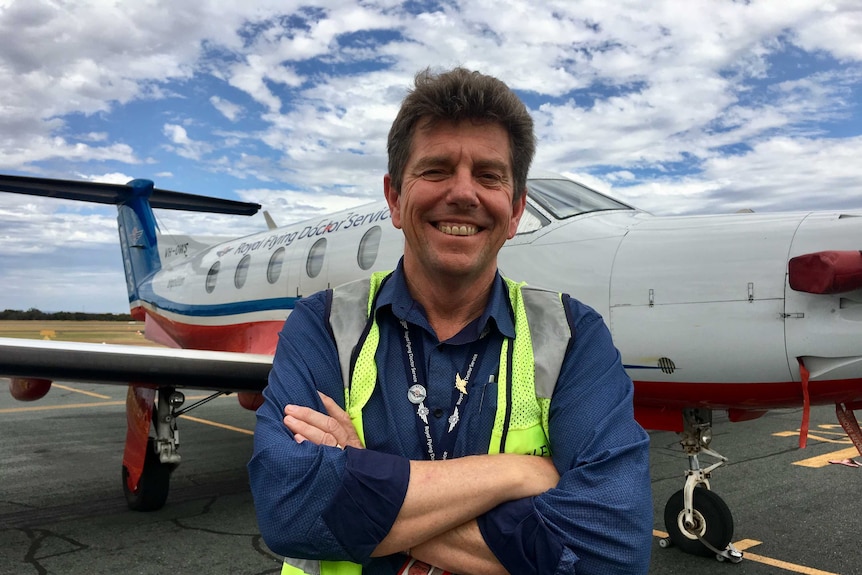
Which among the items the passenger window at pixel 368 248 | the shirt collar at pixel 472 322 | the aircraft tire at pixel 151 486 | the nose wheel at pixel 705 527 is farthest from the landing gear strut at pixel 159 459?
the shirt collar at pixel 472 322

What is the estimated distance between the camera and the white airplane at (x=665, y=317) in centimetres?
325

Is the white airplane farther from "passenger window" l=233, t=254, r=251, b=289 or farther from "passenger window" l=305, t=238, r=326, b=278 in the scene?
"passenger window" l=233, t=254, r=251, b=289

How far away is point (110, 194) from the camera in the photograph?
1210 cm

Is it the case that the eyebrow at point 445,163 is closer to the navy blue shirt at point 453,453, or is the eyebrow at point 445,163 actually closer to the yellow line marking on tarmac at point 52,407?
the navy blue shirt at point 453,453

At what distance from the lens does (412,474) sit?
133 centimetres

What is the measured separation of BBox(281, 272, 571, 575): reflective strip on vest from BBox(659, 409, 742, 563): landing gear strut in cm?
307

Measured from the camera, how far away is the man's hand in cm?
139

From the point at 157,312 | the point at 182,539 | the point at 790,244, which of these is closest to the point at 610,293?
the point at 790,244

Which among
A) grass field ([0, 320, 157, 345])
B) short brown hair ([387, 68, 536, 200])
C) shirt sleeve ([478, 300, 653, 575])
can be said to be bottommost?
grass field ([0, 320, 157, 345])

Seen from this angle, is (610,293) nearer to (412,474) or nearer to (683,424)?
(683,424)

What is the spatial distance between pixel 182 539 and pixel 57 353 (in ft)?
5.76

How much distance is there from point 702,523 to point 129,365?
4418 millimetres

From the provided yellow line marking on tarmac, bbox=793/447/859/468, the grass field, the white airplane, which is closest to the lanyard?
the white airplane

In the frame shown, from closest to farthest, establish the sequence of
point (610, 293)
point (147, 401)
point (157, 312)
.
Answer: point (610, 293)
point (147, 401)
point (157, 312)
